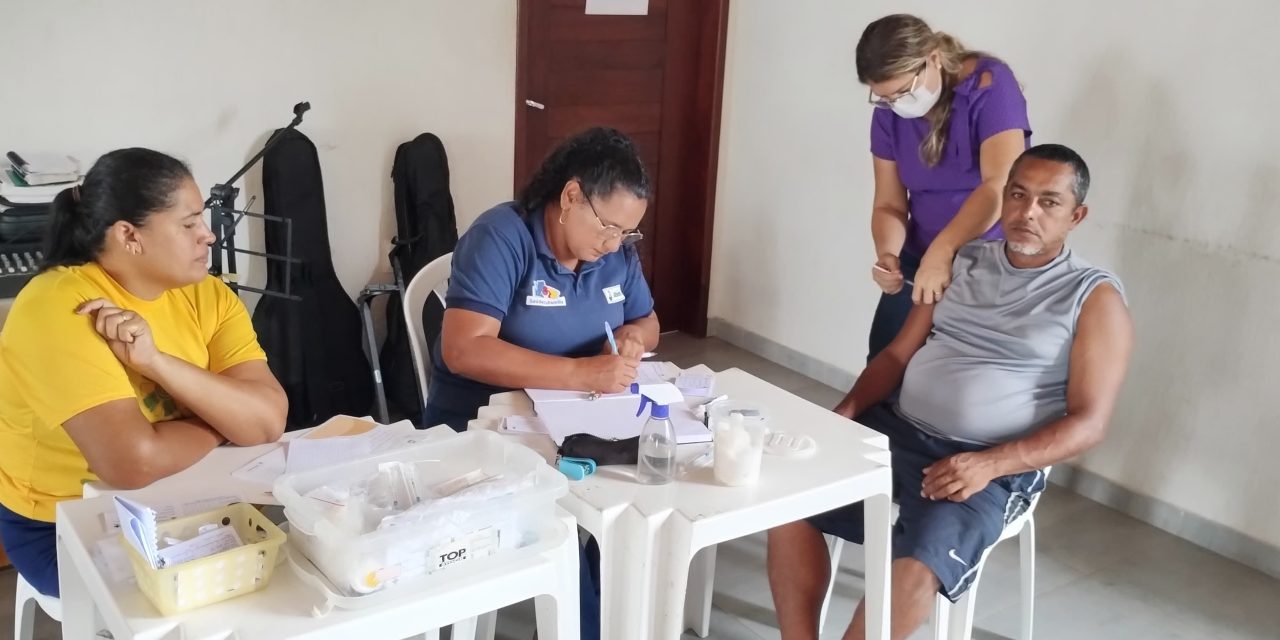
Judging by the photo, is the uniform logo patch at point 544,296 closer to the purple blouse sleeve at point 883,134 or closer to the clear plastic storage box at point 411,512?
the clear plastic storage box at point 411,512

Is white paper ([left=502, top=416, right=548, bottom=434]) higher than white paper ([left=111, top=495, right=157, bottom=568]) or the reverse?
the reverse

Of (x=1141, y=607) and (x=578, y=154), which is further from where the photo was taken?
(x=1141, y=607)

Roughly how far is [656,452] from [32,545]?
39.6 inches

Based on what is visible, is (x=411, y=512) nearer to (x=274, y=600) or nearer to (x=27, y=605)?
(x=274, y=600)

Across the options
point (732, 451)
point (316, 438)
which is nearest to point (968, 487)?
point (732, 451)

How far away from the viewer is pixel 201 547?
1.26 metres

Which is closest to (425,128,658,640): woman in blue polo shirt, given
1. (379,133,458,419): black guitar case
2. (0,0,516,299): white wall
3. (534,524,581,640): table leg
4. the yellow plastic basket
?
(534,524,581,640): table leg

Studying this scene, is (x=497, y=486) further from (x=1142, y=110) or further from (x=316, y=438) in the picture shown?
(x=1142, y=110)

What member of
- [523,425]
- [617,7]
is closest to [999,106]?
[523,425]

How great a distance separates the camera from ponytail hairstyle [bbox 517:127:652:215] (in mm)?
2045

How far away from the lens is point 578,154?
2.10 m

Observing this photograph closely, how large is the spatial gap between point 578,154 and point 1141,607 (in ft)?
6.00

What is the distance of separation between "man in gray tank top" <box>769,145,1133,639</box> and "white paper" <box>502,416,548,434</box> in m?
0.57

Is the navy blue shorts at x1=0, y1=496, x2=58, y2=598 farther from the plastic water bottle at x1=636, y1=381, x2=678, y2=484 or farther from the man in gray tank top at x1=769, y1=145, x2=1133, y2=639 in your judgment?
the man in gray tank top at x1=769, y1=145, x2=1133, y2=639
